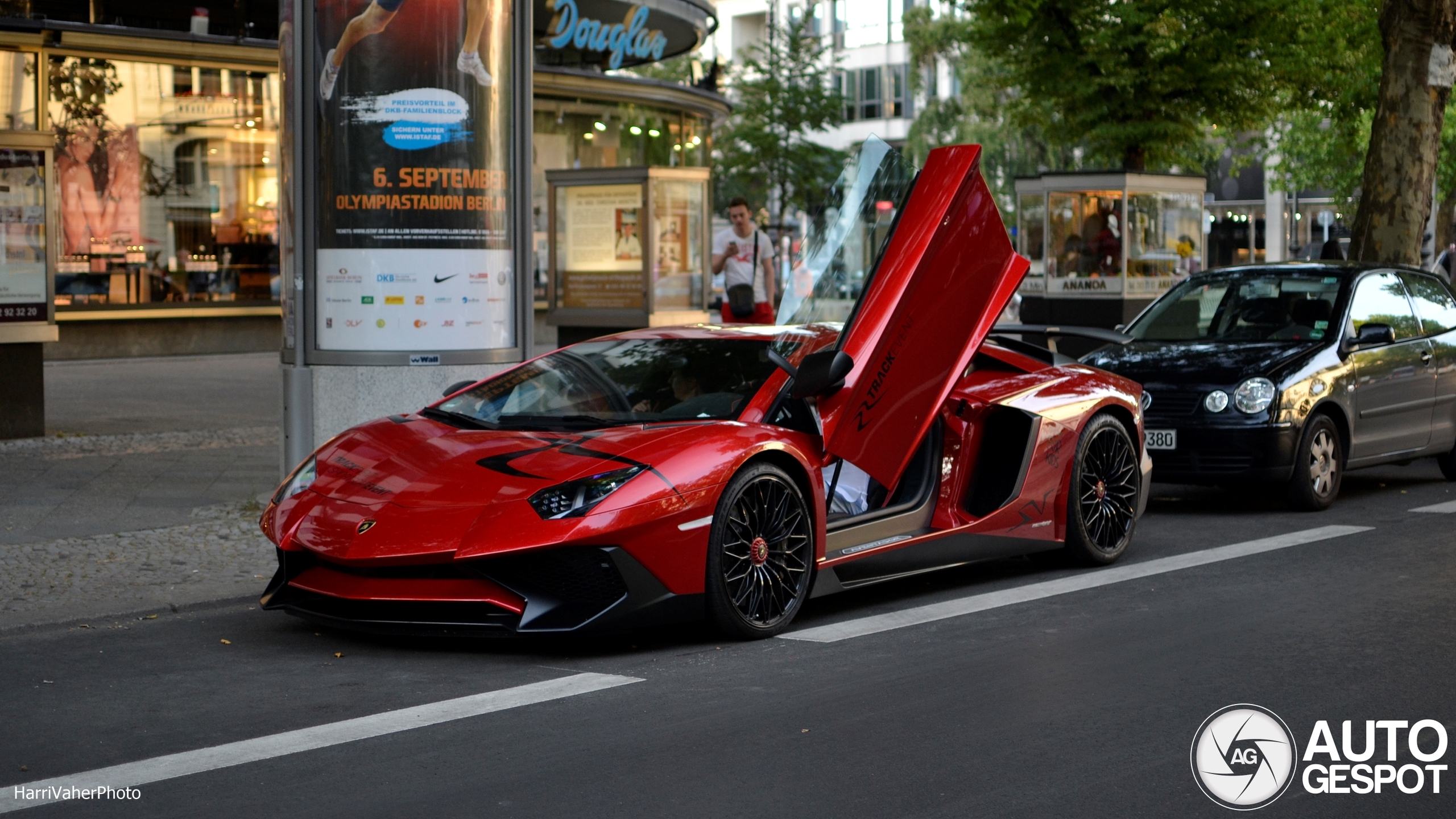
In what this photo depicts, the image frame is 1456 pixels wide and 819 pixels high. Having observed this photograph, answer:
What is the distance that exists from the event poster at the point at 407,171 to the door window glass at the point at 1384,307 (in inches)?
210

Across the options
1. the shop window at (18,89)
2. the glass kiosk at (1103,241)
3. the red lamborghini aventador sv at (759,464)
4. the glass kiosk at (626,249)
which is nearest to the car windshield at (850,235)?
the red lamborghini aventador sv at (759,464)

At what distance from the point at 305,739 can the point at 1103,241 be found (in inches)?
739

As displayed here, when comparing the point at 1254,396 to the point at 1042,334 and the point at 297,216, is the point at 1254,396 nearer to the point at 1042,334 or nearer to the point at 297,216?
the point at 1042,334

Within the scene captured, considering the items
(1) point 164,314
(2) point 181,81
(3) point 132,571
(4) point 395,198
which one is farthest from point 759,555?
(2) point 181,81

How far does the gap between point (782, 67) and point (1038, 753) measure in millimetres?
45048

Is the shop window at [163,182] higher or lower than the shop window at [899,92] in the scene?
lower

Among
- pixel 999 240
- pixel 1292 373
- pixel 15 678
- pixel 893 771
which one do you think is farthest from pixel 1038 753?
pixel 1292 373

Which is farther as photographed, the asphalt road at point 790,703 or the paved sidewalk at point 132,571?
the paved sidewalk at point 132,571

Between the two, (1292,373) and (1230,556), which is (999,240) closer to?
(1230,556)

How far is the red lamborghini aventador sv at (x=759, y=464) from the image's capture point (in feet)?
18.4

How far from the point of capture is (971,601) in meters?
6.91

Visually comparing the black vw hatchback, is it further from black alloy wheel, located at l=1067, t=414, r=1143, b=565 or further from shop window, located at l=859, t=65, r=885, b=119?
shop window, located at l=859, t=65, r=885, b=119

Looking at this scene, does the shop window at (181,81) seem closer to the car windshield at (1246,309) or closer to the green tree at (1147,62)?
the green tree at (1147,62)

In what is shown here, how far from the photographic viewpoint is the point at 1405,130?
49.2ft
